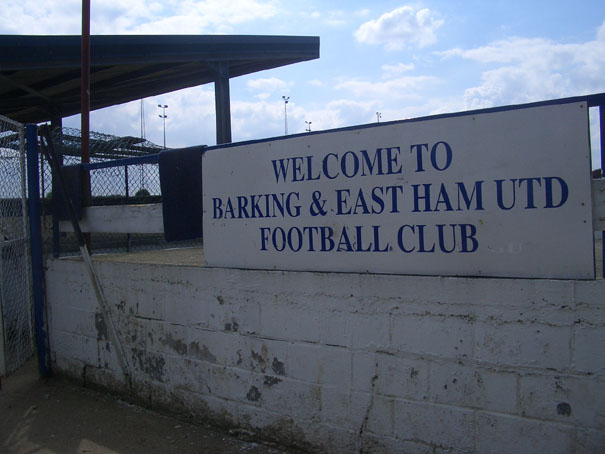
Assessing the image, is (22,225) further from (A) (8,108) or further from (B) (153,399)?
(A) (8,108)

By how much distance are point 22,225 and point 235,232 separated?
290 cm

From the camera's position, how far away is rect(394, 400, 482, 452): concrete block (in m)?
2.93

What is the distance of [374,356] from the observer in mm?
3248

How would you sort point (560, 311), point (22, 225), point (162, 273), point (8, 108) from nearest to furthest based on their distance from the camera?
point (560, 311) < point (162, 273) < point (22, 225) < point (8, 108)

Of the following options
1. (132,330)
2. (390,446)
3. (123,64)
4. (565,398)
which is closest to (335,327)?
(390,446)

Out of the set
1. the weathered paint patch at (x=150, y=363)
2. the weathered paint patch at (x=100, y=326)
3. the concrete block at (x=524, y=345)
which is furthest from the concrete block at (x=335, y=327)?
the weathered paint patch at (x=100, y=326)

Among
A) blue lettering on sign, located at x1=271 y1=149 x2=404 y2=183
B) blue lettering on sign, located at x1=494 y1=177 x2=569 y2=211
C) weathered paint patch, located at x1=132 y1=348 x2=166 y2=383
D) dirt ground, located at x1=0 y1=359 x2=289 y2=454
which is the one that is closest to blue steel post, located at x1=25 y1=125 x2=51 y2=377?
dirt ground, located at x1=0 y1=359 x2=289 y2=454

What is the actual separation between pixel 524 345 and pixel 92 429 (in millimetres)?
3274

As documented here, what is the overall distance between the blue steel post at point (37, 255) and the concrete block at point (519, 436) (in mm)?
4496

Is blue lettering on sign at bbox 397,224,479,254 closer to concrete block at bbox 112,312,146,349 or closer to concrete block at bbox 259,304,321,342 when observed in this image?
concrete block at bbox 259,304,321,342

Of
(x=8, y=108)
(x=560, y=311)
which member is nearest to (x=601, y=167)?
(x=560, y=311)

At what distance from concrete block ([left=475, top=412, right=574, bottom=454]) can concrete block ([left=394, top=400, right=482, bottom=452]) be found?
0.23ft

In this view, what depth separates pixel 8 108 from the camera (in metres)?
16.6

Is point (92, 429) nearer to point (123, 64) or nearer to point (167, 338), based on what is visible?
point (167, 338)
